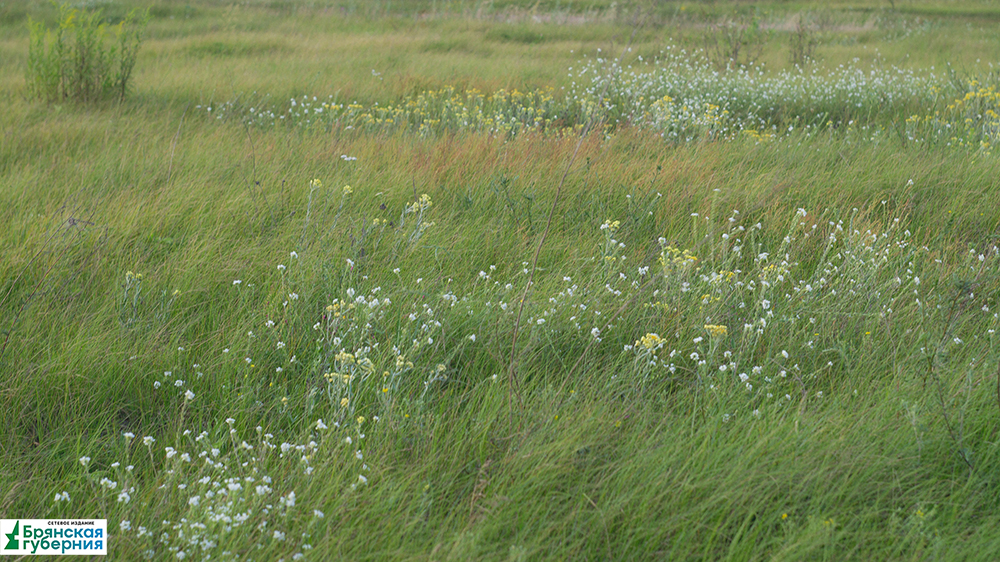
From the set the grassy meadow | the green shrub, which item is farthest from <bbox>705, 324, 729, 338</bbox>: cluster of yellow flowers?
the green shrub

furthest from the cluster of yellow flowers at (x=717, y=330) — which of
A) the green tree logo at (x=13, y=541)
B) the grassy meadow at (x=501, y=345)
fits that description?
the green tree logo at (x=13, y=541)

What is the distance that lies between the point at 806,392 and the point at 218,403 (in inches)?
84.0

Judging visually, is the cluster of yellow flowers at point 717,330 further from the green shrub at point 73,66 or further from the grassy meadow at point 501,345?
the green shrub at point 73,66

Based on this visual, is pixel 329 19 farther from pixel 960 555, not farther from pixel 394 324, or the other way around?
pixel 960 555

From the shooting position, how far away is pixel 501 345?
2.60 meters

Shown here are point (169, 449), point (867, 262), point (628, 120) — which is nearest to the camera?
point (169, 449)

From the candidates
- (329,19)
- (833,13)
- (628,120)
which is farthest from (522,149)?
(833,13)

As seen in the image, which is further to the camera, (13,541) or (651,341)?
(651,341)

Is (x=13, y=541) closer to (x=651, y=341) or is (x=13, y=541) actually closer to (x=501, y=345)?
(x=501, y=345)

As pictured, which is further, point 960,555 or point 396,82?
point 396,82

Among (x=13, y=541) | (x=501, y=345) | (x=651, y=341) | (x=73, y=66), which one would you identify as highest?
(x=73, y=66)

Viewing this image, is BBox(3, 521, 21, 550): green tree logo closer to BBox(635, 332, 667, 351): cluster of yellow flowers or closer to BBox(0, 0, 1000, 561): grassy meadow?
BBox(0, 0, 1000, 561): grassy meadow

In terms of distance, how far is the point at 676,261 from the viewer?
A: 9.23ft

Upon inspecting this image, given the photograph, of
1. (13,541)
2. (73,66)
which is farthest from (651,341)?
(73,66)
